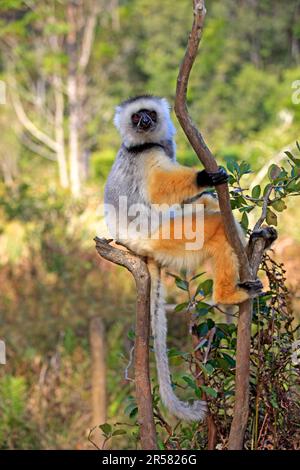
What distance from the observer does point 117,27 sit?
68.4 ft

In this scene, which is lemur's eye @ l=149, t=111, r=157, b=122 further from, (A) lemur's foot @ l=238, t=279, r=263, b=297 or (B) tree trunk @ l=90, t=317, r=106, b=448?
(B) tree trunk @ l=90, t=317, r=106, b=448

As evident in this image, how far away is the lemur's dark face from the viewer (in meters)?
4.06

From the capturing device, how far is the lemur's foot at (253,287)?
11.2 ft

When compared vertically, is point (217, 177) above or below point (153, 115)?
below

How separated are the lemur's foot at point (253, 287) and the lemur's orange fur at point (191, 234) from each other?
0.02 meters

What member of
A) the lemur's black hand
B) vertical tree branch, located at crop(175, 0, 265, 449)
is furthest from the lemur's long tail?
the lemur's black hand

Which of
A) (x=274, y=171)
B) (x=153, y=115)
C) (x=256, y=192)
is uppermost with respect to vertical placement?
(x=153, y=115)

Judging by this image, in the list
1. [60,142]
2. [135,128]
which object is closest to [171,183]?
[135,128]

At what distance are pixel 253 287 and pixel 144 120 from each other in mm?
1283

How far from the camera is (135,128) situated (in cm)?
→ 414

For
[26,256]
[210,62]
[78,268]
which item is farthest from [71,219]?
[210,62]

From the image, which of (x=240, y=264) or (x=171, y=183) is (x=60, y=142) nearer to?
(x=171, y=183)

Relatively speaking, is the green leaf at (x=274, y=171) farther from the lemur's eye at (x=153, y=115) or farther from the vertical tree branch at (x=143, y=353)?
the lemur's eye at (x=153, y=115)

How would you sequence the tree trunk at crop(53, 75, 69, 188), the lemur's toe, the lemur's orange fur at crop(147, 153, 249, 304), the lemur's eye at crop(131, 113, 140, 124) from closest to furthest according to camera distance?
the lemur's toe < the lemur's orange fur at crop(147, 153, 249, 304) < the lemur's eye at crop(131, 113, 140, 124) < the tree trunk at crop(53, 75, 69, 188)
